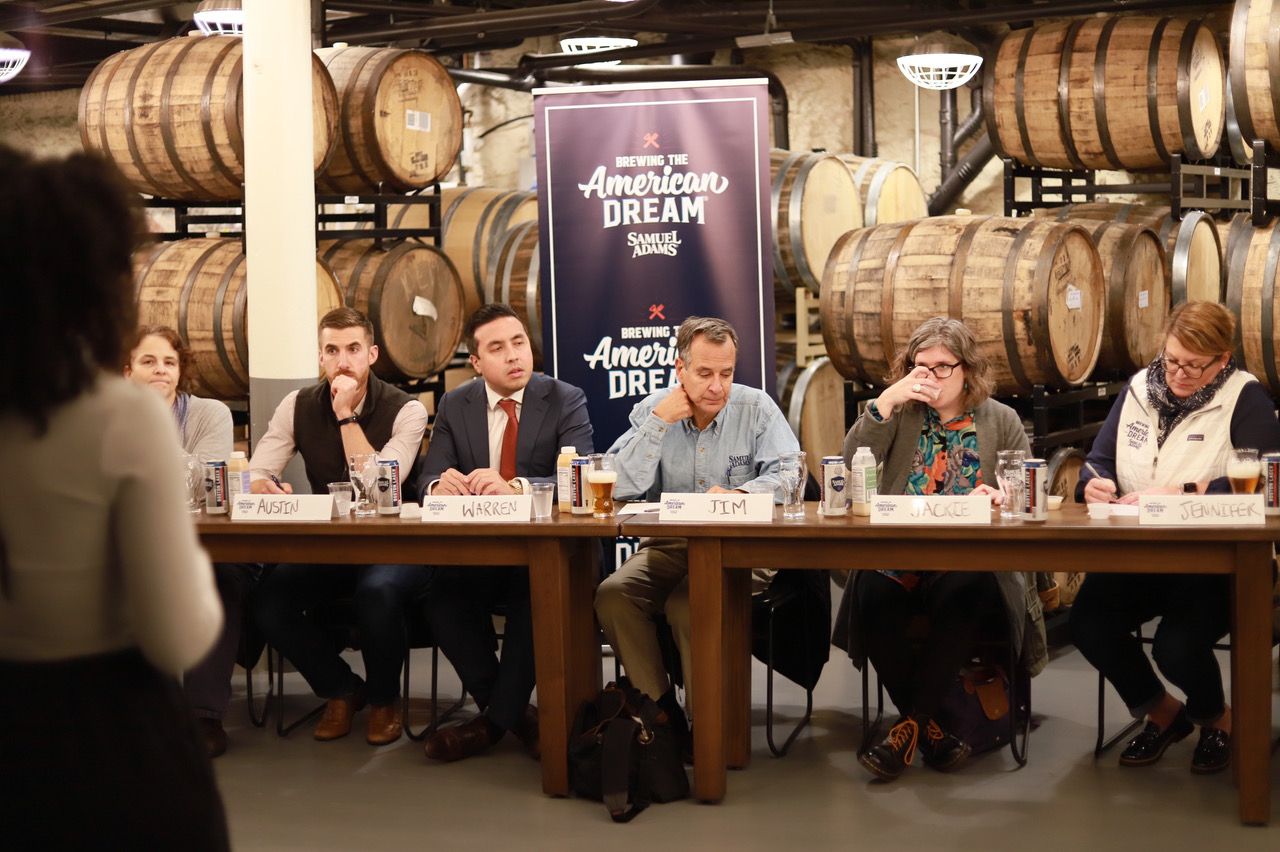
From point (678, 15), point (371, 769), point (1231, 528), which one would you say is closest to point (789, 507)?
point (1231, 528)

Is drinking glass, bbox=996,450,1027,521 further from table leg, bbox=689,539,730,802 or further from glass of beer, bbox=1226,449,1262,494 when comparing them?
table leg, bbox=689,539,730,802

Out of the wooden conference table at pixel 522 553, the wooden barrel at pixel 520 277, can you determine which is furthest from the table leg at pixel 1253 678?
the wooden barrel at pixel 520 277

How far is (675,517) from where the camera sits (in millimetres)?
3756

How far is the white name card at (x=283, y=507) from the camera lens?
3.93m

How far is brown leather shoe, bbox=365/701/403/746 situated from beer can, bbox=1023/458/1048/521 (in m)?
2.05

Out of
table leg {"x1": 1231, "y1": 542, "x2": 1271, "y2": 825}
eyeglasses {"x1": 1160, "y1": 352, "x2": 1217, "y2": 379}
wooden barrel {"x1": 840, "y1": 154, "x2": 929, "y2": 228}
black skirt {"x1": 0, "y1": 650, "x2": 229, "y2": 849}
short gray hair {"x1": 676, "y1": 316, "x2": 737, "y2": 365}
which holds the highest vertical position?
wooden barrel {"x1": 840, "y1": 154, "x2": 929, "y2": 228}

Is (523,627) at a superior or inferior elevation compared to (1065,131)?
inferior

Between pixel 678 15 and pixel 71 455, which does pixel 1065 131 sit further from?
pixel 71 455

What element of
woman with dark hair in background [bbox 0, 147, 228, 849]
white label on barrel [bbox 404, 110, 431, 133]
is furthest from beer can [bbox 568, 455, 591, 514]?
white label on barrel [bbox 404, 110, 431, 133]

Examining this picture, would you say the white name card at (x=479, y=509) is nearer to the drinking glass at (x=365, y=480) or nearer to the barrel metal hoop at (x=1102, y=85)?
the drinking glass at (x=365, y=480)

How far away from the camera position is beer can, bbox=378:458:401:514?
159 inches

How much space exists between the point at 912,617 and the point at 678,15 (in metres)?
6.58

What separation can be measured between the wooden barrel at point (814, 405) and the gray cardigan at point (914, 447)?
3052 mm

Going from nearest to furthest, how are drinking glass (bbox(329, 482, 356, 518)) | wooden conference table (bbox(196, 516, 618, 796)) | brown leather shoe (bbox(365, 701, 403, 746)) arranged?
wooden conference table (bbox(196, 516, 618, 796)) < drinking glass (bbox(329, 482, 356, 518)) < brown leather shoe (bbox(365, 701, 403, 746))
